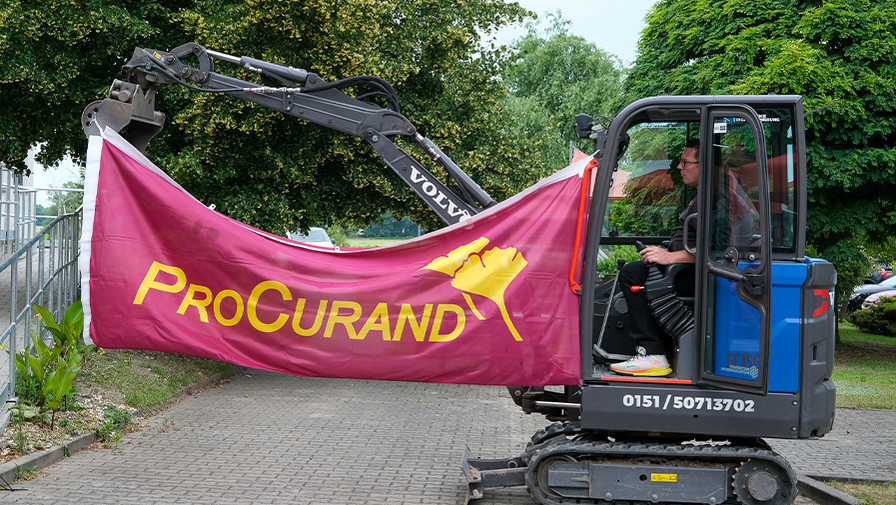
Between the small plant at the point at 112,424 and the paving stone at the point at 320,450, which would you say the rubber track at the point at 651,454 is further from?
the small plant at the point at 112,424

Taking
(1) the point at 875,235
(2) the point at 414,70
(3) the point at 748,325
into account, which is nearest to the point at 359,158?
(2) the point at 414,70

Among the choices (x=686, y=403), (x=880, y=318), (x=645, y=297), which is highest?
(x=645, y=297)

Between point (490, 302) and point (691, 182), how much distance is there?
1.79 meters

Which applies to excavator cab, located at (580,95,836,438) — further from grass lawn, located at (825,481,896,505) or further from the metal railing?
the metal railing

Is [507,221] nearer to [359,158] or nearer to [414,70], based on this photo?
[359,158]

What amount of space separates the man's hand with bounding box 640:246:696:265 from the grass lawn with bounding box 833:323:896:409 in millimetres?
7653

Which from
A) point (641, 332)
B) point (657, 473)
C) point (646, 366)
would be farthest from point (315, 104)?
point (657, 473)

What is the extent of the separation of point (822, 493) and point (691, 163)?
3156mm

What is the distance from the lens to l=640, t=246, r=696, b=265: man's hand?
21.4ft

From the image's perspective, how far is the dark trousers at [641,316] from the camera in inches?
261

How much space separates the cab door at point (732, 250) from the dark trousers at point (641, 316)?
386 mm

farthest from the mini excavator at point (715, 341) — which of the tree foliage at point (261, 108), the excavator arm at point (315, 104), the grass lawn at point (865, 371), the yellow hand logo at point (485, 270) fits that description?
the grass lawn at point (865, 371)

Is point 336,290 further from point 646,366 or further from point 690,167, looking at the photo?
point 690,167

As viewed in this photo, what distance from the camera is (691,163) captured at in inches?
261
